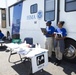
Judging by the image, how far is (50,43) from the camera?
5.93 meters

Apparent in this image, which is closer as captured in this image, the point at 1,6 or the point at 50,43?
the point at 50,43

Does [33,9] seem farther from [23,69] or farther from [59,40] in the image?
[23,69]

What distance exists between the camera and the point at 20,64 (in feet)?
19.0

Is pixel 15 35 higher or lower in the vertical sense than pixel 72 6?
lower

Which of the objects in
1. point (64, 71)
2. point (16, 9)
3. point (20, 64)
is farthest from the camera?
point (16, 9)

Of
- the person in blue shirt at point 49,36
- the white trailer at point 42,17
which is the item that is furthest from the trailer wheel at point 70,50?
the person in blue shirt at point 49,36

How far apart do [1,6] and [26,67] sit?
7.63 metres

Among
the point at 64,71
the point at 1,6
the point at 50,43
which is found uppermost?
the point at 1,6

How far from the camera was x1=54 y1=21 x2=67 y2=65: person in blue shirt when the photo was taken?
5.41 metres

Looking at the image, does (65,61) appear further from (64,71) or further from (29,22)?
(29,22)

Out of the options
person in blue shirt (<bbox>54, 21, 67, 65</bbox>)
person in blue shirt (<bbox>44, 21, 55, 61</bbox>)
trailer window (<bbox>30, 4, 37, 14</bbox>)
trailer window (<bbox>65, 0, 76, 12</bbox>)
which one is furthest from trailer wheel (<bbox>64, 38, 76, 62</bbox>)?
trailer window (<bbox>30, 4, 37, 14</bbox>)

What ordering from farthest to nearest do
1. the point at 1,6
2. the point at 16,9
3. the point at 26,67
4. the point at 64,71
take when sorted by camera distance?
the point at 1,6, the point at 16,9, the point at 26,67, the point at 64,71

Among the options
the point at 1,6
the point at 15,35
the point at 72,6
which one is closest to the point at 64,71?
the point at 72,6

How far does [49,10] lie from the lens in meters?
6.18
